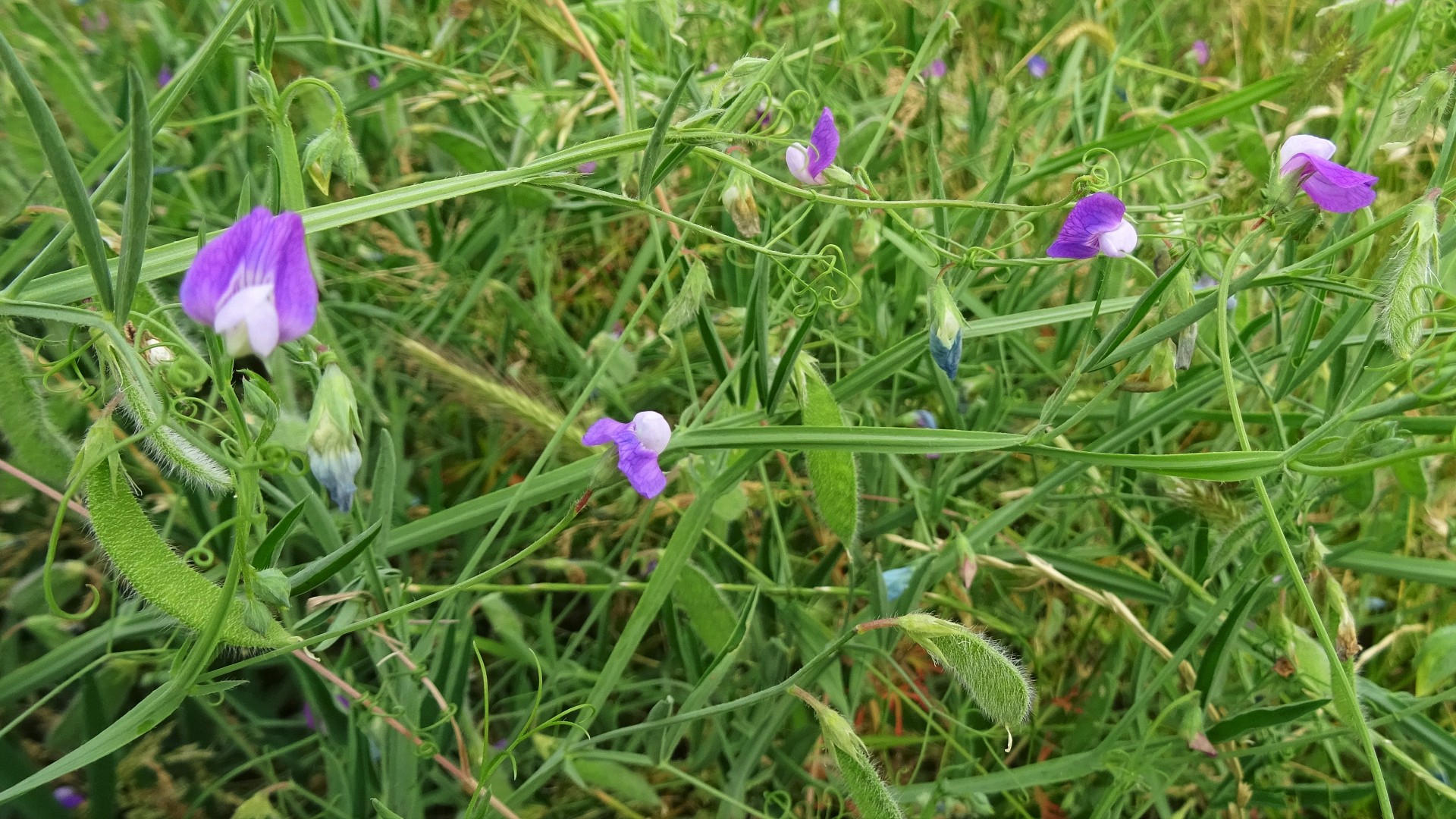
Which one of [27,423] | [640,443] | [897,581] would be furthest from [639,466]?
[27,423]

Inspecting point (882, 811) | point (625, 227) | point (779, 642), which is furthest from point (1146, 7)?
point (882, 811)

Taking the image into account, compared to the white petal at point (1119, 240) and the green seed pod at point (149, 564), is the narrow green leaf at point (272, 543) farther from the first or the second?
the white petal at point (1119, 240)

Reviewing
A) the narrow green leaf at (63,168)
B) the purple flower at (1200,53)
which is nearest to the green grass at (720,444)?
the narrow green leaf at (63,168)

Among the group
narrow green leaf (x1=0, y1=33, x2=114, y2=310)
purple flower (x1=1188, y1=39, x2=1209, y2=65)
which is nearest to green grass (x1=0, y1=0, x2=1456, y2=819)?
narrow green leaf (x1=0, y1=33, x2=114, y2=310)

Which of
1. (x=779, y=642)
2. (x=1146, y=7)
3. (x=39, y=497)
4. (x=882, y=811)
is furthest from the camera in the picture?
(x=1146, y=7)

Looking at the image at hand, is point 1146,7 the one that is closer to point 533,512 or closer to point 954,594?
point 954,594

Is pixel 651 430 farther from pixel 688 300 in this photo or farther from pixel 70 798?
pixel 70 798
